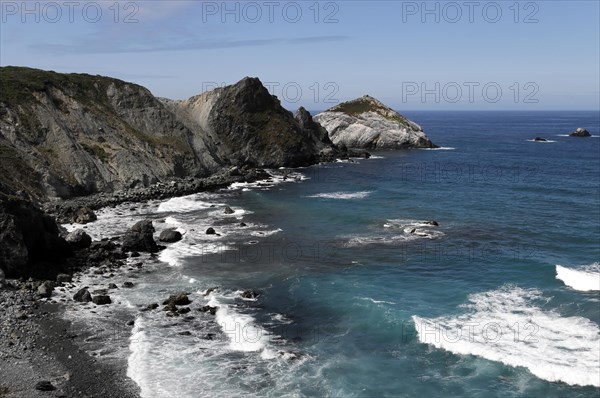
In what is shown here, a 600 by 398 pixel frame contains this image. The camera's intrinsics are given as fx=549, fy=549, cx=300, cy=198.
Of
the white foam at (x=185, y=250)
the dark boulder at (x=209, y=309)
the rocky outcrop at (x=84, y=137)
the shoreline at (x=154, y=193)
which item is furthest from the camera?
the rocky outcrop at (x=84, y=137)

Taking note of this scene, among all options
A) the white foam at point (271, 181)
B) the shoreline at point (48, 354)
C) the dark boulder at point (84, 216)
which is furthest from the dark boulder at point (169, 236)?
the white foam at point (271, 181)

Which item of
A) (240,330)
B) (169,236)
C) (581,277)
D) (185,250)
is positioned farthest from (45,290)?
(581,277)

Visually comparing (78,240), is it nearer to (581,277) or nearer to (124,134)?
(581,277)

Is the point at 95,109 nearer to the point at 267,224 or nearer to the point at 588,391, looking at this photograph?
the point at 267,224

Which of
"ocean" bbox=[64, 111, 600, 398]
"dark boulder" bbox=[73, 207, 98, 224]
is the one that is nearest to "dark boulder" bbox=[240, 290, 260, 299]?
"ocean" bbox=[64, 111, 600, 398]

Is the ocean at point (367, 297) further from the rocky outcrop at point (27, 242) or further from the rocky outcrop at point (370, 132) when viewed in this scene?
the rocky outcrop at point (370, 132)

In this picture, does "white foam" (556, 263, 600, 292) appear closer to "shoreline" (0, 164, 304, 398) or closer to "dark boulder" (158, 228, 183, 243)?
"shoreline" (0, 164, 304, 398)

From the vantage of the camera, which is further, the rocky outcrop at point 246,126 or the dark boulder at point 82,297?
the rocky outcrop at point 246,126

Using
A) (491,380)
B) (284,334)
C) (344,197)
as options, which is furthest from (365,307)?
(344,197)
